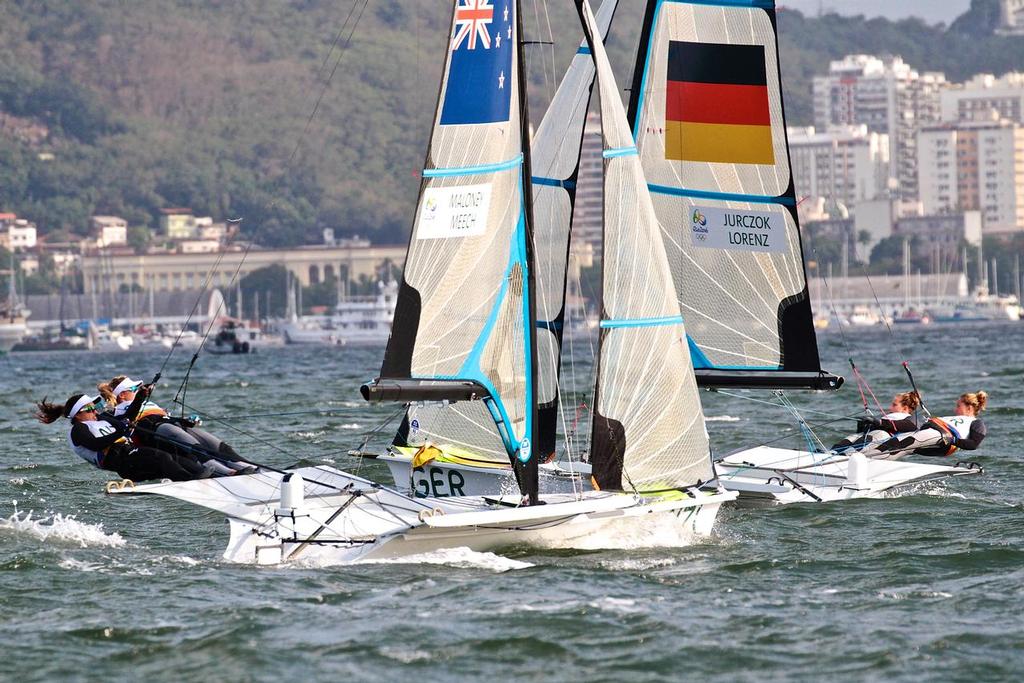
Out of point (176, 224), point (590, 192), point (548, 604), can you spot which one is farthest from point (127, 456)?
point (590, 192)

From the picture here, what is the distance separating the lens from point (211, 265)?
15325cm

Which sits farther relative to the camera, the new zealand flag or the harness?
the harness

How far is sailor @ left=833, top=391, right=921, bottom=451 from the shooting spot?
16062 millimetres

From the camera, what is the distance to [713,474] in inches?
515

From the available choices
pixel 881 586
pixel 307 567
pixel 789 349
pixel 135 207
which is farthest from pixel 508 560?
pixel 135 207

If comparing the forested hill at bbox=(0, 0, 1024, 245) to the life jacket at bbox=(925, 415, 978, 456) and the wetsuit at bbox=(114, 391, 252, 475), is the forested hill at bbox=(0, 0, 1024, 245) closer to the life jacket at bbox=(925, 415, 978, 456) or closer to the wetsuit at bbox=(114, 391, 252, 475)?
the life jacket at bbox=(925, 415, 978, 456)

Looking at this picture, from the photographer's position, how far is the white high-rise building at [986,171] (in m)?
191

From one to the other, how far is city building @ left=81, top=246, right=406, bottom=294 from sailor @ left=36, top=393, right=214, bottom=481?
13570 cm

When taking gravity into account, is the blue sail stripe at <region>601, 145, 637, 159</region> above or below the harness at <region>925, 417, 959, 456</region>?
above

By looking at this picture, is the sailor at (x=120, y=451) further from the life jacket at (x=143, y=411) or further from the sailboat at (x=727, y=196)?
the sailboat at (x=727, y=196)

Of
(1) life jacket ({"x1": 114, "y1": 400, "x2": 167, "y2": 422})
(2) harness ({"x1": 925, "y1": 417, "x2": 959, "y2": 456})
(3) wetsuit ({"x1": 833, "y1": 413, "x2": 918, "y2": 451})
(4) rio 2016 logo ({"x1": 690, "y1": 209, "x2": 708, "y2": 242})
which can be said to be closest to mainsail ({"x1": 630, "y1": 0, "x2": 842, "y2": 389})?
(4) rio 2016 logo ({"x1": 690, "y1": 209, "x2": 708, "y2": 242})

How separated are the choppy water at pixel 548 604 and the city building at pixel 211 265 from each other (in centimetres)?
13517

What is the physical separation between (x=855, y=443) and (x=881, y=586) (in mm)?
5079

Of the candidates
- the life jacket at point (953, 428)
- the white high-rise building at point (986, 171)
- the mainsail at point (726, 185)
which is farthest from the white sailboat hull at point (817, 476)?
the white high-rise building at point (986, 171)
